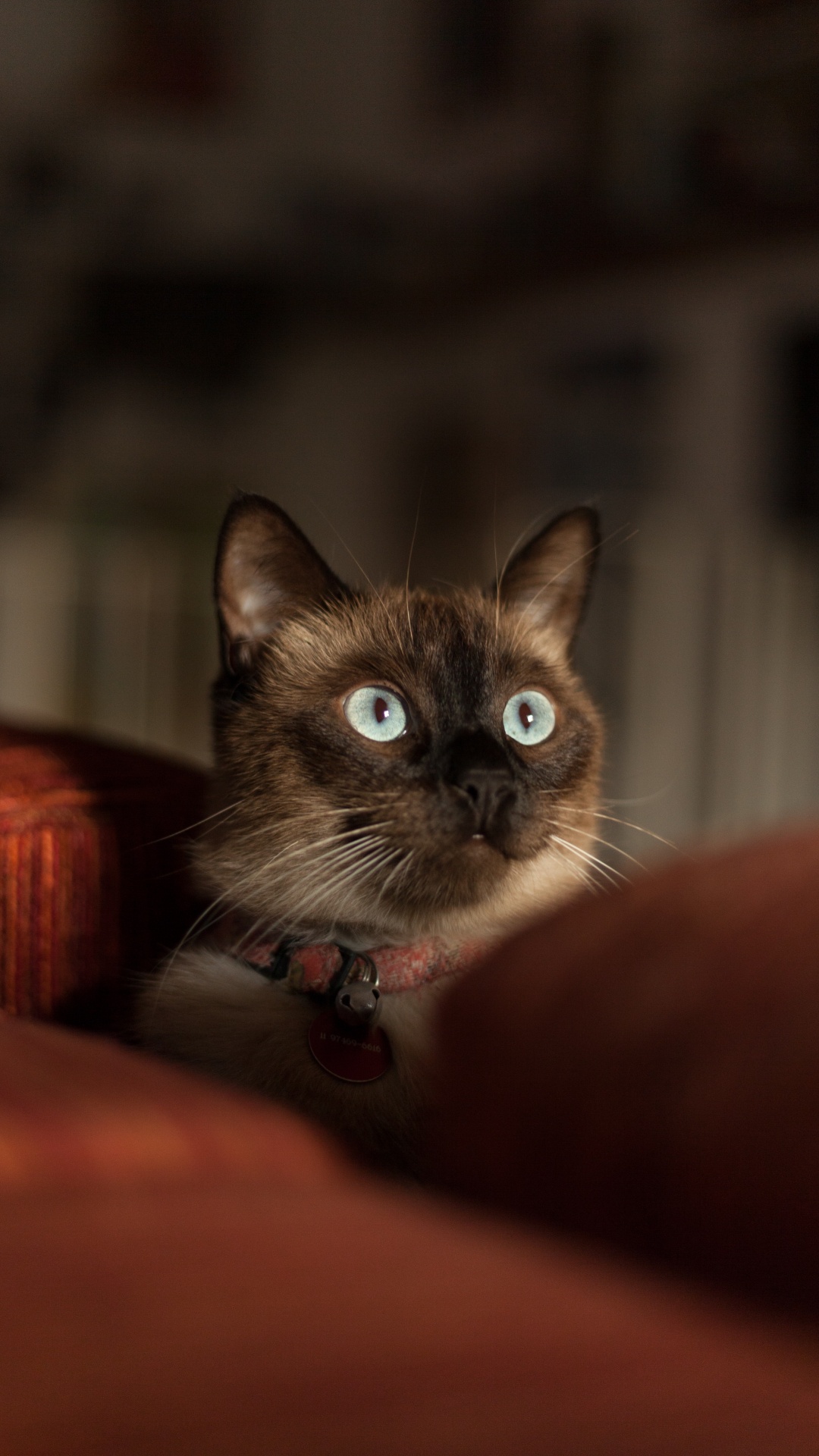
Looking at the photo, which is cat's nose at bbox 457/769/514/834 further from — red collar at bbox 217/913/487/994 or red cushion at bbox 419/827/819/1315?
red cushion at bbox 419/827/819/1315

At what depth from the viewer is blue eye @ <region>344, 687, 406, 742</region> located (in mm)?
→ 1065

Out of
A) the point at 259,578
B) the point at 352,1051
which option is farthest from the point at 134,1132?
the point at 259,578

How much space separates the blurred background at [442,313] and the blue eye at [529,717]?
6.02 ft

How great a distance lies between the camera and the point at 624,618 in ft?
9.84

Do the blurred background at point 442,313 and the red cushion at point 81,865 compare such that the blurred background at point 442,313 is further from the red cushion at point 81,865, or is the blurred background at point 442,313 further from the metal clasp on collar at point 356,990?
the metal clasp on collar at point 356,990

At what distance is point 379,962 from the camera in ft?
3.19

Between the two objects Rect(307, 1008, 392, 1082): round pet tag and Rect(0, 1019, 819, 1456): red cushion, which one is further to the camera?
Rect(307, 1008, 392, 1082): round pet tag

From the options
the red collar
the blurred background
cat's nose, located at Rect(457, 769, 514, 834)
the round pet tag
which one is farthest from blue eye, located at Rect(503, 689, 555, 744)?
the blurred background

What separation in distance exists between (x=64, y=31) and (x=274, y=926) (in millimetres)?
2663

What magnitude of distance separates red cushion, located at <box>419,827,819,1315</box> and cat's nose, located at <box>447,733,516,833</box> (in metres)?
0.64

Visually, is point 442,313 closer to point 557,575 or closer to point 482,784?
point 557,575

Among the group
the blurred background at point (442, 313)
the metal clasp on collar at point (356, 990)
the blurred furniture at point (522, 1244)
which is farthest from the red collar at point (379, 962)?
the blurred background at point (442, 313)

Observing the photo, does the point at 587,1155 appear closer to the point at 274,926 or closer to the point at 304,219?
the point at 274,926

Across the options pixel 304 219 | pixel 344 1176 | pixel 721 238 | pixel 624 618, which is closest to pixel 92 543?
pixel 304 219
